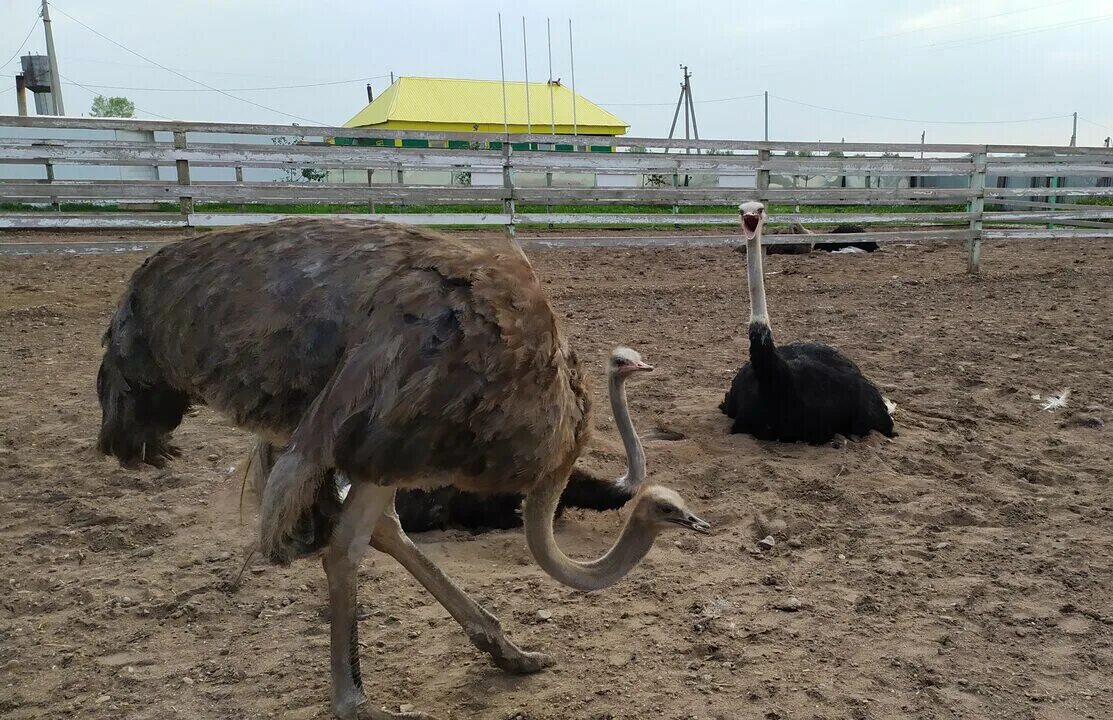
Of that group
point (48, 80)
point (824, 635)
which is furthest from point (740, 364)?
point (48, 80)

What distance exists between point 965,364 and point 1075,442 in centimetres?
149

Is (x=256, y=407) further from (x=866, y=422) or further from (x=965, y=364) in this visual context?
(x=965, y=364)

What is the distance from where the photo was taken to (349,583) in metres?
2.30

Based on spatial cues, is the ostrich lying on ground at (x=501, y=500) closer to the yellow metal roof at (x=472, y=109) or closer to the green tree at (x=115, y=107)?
the yellow metal roof at (x=472, y=109)

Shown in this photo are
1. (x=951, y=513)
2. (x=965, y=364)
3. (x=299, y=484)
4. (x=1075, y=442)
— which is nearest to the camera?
(x=299, y=484)

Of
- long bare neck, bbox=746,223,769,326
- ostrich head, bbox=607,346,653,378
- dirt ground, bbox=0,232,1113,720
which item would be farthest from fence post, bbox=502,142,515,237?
ostrich head, bbox=607,346,653,378

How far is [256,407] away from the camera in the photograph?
225cm

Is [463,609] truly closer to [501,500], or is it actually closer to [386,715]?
[386,715]

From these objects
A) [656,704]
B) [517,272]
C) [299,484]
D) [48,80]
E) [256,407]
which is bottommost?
[656,704]

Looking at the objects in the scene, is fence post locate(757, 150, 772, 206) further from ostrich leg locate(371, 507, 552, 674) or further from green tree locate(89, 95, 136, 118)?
green tree locate(89, 95, 136, 118)

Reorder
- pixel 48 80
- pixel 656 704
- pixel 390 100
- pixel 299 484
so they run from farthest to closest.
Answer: pixel 390 100 < pixel 48 80 < pixel 656 704 < pixel 299 484

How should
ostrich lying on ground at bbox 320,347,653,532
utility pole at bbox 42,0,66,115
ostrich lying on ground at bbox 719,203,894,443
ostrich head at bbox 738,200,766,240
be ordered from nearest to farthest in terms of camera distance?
ostrich lying on ground at bbox 320,347,653,532 < ostrich lying on ground at bbox 719,203,894,443 < ostrich head at bbox 738,200,766,240 < utility pole at bbox 42,0,66,115

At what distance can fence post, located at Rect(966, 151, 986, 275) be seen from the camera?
9.75 m

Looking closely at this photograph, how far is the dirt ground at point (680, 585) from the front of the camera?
2508 millimetres
